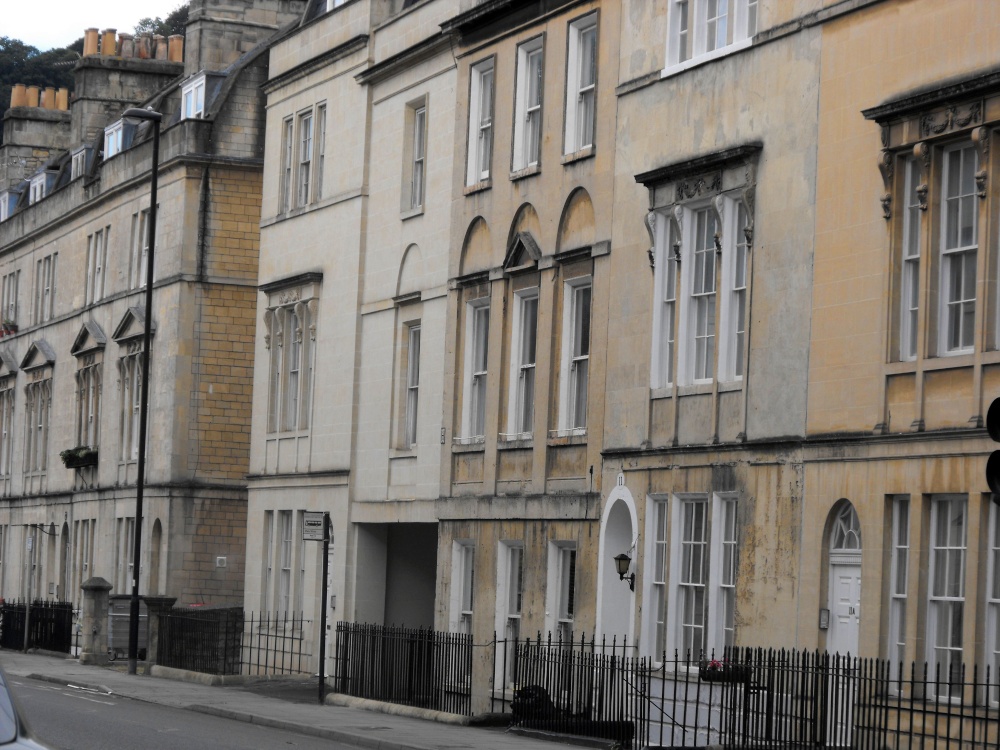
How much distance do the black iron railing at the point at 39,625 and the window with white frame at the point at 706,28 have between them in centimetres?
2599

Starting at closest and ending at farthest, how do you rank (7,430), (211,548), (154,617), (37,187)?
(154,617), (211,548), (7,430), (37,187)

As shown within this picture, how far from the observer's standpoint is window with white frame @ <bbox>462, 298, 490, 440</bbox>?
30109 millimetres

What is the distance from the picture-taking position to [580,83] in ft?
91.5

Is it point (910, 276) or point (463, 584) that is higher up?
point (910, 276)

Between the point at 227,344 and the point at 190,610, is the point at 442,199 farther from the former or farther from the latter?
the point at 227,344

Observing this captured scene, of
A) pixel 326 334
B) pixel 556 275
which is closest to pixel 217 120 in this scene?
pixel 326 334

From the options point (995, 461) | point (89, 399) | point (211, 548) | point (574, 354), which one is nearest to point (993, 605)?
point (995, 461)

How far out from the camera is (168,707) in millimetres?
28766

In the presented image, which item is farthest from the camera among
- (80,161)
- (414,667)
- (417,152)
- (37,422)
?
(37,422)

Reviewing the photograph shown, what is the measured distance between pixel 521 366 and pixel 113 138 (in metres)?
27.1

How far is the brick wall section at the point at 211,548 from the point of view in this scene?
44.6 meters

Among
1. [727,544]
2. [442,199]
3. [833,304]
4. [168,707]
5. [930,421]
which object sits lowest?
[168,707]

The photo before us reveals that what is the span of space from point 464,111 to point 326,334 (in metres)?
6.98

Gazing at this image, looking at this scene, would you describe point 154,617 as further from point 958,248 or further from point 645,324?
point 958,248
